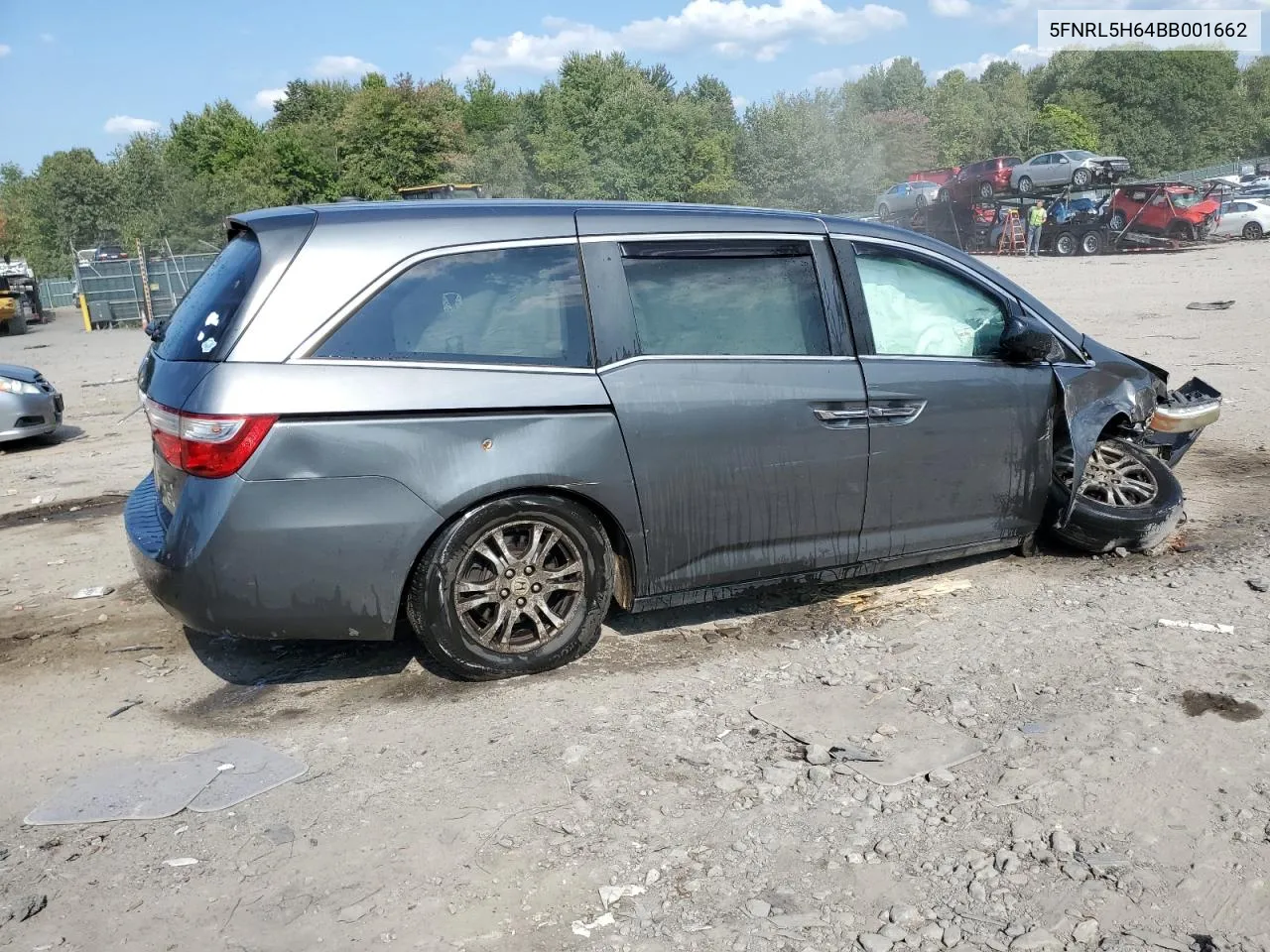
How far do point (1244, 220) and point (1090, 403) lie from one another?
32.6 metres

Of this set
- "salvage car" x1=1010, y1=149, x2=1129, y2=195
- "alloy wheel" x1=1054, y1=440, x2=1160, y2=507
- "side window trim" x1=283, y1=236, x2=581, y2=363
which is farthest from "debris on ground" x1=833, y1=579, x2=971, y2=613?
"salvage car" x1=1010, y1=149, x2=1129, y2=195

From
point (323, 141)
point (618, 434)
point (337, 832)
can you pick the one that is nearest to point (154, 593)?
point (337, 832)

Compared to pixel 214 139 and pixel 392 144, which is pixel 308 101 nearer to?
pixel 214 139

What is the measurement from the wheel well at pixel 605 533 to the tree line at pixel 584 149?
43.8 meters

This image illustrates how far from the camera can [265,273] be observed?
3.98 meters

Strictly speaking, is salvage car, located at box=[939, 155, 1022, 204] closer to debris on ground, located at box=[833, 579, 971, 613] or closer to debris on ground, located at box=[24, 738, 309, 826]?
debris on ground, located at box=[833, 579, 971, 613]

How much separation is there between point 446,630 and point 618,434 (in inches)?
38.9

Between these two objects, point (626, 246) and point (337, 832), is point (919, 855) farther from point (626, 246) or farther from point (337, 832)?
point (626, 246)

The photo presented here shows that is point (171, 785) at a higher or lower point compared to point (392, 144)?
lower

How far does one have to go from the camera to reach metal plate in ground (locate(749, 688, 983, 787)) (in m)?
3.62

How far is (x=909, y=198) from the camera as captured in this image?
37.3 metres

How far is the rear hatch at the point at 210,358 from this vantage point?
3.83 m

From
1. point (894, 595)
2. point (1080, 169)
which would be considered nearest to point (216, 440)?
point (894, 595)

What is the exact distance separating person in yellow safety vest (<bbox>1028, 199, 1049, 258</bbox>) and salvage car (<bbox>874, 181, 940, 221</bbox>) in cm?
423
